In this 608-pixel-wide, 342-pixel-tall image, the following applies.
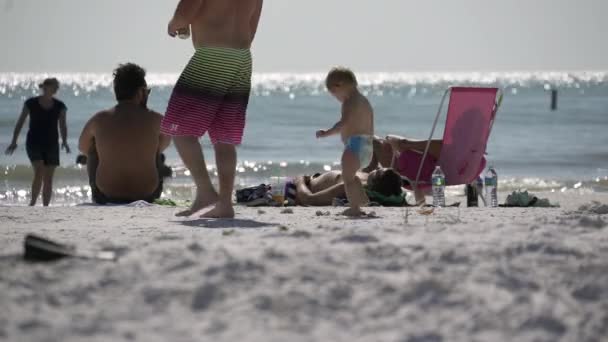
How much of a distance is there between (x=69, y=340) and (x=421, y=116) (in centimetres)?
3888

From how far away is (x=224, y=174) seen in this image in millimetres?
6332

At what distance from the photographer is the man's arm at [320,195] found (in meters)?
8.38

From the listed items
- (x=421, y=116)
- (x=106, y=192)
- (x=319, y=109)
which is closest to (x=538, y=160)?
(x=106, y=192)

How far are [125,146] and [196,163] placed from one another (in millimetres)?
1425

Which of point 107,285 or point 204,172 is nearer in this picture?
point 107,285

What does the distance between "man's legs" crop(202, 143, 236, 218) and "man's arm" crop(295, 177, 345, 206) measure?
2.04 meters

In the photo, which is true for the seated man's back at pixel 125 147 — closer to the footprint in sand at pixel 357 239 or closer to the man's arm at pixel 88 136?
the man's arm at pixel 88 136

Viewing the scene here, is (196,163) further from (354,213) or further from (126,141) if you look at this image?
(126,141)

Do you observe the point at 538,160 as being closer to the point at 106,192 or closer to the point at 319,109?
the point at 106,192

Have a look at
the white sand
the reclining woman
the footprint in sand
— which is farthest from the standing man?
the reclining woman

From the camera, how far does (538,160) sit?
1997 cm

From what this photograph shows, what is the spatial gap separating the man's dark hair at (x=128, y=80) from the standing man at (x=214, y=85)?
127cm

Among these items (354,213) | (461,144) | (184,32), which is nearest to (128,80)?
(184,32)

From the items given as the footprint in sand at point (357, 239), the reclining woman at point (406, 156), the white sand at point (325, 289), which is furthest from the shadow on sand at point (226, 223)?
the reclining woman at point (406, 156)
